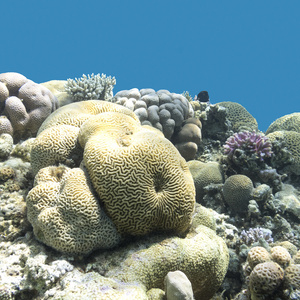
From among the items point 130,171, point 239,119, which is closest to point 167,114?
point 239,119

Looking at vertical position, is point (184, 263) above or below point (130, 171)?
below

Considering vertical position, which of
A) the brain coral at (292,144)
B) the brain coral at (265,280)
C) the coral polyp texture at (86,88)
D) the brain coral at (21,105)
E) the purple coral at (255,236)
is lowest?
the brain coral at (265,280)

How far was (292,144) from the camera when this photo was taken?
285 inches

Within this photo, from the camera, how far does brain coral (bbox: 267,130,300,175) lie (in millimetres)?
6965

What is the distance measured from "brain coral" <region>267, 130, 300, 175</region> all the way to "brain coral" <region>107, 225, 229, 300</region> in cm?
444

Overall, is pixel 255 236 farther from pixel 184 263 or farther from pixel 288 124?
pixel 288 124

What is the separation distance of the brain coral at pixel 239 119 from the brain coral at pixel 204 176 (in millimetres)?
3137

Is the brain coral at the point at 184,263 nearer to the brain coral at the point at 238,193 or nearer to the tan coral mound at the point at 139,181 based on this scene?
the tan coral mound at the point at 139,181

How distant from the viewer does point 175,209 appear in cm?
338

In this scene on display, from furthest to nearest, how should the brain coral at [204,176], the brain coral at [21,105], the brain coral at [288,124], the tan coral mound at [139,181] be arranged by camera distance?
the brain coral at [288,124] → the brain coral at [204,176] → the brain coral at [21,105] → the tan coral mound at [139,181]

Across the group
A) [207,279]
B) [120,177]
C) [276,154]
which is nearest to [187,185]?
[120,177]

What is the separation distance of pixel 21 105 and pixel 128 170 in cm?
385

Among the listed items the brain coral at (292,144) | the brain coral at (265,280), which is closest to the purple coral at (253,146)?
the brain coral at (292,144)

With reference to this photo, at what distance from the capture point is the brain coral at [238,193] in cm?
570
